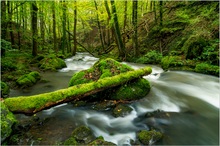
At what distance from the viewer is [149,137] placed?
13.4 feet

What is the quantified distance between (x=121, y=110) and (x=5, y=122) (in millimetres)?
2844

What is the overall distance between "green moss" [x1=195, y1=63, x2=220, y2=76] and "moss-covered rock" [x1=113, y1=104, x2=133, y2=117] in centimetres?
530

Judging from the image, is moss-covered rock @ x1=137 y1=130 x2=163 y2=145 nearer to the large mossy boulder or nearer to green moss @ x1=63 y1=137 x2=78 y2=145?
green moss @ x1=63 y1=137 x2=78 y2=145

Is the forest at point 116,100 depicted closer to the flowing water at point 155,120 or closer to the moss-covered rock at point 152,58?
the flowing water at point 155,120

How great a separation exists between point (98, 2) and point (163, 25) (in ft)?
30.1

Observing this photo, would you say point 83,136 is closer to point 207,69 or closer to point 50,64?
point 207,69

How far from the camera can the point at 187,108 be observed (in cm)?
566

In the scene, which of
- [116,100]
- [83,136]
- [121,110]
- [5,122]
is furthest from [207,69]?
[5,122]

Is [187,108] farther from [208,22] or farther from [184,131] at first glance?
[208,22]

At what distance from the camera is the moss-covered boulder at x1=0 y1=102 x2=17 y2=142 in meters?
3.65

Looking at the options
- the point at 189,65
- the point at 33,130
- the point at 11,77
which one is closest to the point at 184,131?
the point at 33,130

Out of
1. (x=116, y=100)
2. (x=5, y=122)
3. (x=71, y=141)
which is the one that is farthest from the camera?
(x=116, y=100)

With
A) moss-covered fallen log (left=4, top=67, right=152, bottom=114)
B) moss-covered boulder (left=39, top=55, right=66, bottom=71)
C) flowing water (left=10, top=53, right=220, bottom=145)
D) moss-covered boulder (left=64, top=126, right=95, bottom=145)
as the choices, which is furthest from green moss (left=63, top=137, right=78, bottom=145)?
moss-covered boulder (left=39, top=55, right=66, bottom=71)

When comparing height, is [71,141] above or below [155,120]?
below
